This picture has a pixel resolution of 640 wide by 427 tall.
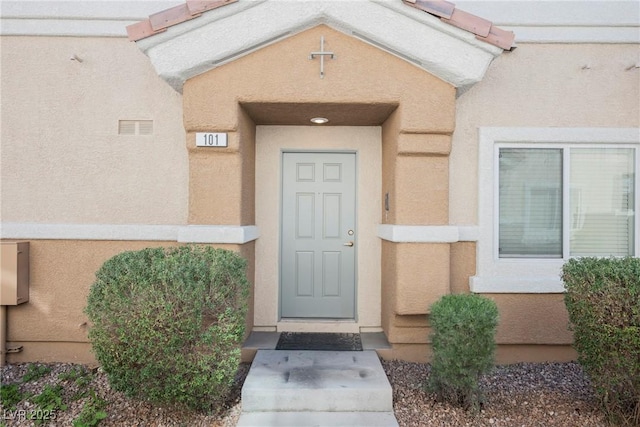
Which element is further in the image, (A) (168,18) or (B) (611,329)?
(A) (168,18)

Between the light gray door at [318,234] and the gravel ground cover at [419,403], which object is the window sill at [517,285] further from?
the light gray door at [318,234]

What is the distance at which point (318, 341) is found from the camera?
4965 mm

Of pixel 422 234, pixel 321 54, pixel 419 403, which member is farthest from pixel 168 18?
pixel 419 403

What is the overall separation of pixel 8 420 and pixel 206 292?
233 cm

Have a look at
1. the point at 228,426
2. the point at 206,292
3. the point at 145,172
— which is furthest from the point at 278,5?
the point at 228,426

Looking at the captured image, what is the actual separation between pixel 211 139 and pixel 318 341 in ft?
9.25

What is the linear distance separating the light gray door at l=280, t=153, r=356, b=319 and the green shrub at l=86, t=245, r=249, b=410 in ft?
6.77

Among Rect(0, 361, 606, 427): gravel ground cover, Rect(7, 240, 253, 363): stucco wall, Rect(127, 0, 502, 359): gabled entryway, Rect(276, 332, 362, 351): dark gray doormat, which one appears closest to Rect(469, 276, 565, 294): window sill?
Rect(127, 0, 502, 359): gabled entryway

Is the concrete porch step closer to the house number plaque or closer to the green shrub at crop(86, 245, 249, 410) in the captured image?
the green shrub at crop(86, 245, 249, 410)

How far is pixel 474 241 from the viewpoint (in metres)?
4.84

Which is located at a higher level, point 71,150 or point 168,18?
point 168,18

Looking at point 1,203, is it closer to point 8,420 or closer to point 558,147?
point 8,420

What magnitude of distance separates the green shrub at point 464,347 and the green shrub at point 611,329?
0.80m

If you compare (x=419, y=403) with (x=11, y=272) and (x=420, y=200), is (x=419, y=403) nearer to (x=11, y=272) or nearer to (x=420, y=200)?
(x=420, y=200)
